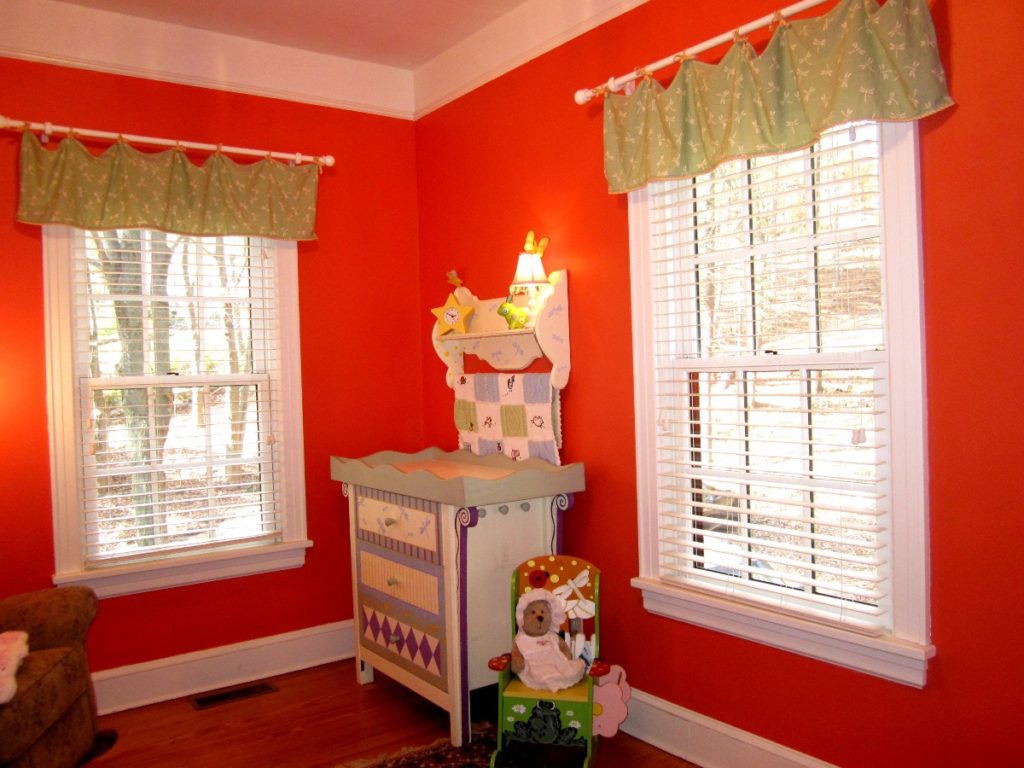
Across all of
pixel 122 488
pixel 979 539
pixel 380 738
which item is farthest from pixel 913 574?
pixel 122 488

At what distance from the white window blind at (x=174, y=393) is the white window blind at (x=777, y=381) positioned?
70.8 inches

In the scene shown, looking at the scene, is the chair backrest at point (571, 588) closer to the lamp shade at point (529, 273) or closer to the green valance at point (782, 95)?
the lamp shade at point (529, 273)

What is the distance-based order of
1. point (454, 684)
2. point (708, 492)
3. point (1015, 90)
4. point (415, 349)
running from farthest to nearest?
point (415, 349)
point (454, 684)
point (708, 492)
point (1015, 90)

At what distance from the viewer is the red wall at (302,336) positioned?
10.5ft

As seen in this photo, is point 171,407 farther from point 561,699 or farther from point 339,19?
point 561,699

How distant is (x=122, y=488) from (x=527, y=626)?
1.78 metres

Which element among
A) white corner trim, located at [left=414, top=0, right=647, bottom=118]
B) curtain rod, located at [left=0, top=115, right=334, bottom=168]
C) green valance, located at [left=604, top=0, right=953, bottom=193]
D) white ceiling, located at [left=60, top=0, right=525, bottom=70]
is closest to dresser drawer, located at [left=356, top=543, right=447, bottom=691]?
green valance, located at [left=604, top=0, right=953, bottom=193]

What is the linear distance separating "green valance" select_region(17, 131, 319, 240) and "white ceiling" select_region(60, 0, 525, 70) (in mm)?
530

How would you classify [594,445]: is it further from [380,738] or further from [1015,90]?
[1015,90]

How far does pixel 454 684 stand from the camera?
2.96m

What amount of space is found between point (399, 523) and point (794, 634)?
1.47 m

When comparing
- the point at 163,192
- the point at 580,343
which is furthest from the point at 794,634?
the point at 163,192

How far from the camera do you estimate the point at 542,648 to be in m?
2.67

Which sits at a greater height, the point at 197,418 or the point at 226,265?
the point at 226,265
